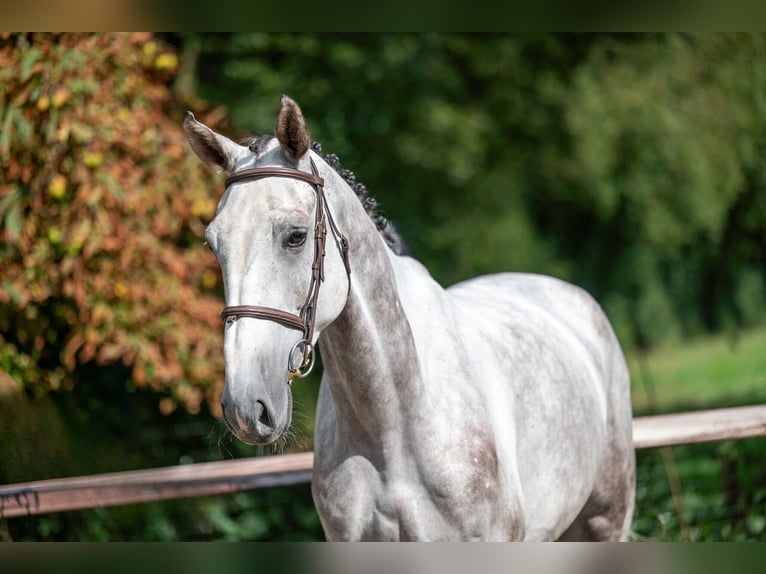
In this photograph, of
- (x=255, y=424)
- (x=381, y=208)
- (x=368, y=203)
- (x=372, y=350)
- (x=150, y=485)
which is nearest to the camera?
(x=255, y=424)

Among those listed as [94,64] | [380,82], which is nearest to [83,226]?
[94,64]

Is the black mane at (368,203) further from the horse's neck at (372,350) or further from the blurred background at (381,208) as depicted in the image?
the blurred background at (381,208)

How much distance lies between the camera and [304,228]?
2145 millimetres

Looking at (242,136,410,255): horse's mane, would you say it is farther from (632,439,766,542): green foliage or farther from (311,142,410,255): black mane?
(632,439,766,542): green foliage

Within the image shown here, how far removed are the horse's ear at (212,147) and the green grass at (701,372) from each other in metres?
5.62

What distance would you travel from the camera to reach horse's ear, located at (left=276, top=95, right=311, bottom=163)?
83.5 inches

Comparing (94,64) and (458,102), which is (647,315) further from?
(94,64)

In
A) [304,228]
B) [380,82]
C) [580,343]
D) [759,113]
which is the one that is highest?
[380,82]

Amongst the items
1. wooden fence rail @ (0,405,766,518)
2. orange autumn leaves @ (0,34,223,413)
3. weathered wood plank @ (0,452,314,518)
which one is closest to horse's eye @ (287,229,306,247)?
weathered wood plank @ (0,452,314,518)

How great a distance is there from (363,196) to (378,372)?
57 cm

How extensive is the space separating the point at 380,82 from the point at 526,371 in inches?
203

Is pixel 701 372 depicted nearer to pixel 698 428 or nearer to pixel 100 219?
pixel 698 428

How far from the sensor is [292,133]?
2.16 metres

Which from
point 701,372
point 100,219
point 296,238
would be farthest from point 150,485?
point 701,372
